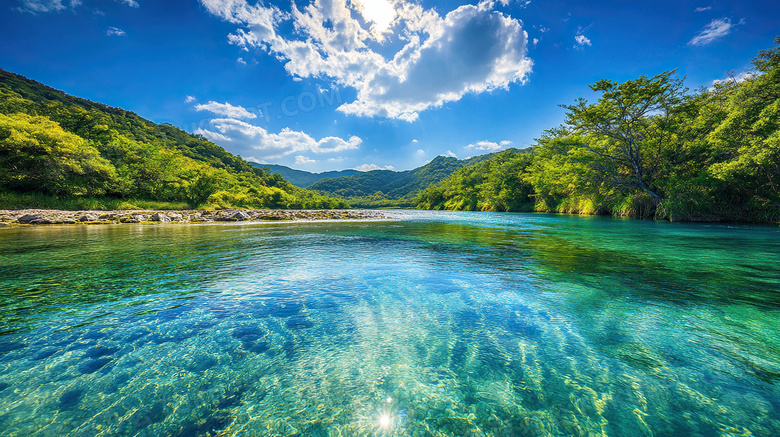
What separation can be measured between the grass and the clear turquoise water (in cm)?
3583

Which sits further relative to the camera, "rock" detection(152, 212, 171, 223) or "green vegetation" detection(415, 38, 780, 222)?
"rock" detection(152, 212, 171, 223)

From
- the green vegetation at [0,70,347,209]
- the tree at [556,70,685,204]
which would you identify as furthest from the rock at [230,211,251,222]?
the tree at [556,70,685,204]

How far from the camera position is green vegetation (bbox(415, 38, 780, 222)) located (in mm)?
16969

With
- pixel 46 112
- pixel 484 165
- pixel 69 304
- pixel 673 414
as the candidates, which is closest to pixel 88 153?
pixel 46 112

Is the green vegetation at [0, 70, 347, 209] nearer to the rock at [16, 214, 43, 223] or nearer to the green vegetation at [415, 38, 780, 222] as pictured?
the rock at [16, 214, 43, 223]

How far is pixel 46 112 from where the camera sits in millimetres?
49469

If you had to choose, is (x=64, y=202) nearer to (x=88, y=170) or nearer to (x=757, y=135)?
(x=88, y=170)

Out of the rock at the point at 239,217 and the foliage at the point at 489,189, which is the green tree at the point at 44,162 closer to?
the rock at the point at 239,217

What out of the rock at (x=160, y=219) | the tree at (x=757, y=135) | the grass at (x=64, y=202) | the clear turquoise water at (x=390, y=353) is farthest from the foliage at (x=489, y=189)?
the grass at (x=64, y=202)

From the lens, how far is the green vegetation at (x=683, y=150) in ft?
55.7

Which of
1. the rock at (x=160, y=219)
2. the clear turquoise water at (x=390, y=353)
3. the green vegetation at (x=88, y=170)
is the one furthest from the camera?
the green vegetation at (x=88, y=170)

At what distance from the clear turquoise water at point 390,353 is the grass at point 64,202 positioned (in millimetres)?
35834

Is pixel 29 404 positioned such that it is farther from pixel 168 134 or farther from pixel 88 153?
pixel 168 134

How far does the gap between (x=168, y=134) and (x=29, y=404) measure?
12435 centimetres
